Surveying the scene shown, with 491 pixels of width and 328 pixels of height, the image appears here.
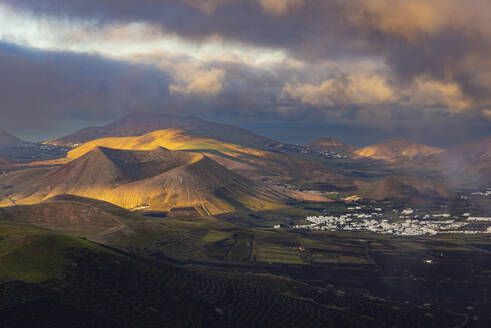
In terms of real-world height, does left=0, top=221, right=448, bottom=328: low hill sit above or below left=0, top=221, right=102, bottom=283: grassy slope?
below

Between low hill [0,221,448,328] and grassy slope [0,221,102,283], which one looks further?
grassy slope [0,221,102,283]

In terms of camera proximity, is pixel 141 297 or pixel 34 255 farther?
pixel 34 255

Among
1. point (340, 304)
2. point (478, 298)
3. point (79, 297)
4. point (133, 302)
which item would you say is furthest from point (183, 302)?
point (478, 298)

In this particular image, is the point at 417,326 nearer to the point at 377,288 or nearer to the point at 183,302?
the point at 377,288

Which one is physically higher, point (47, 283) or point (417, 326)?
point (47, 283)

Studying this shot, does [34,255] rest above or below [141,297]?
above

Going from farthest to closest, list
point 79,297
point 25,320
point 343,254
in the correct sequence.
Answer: point 343,254, point 79,297, point 25,320

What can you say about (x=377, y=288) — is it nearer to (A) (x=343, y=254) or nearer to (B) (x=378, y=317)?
(B) (x=378, y=317)

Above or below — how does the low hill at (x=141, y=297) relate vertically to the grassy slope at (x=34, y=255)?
below

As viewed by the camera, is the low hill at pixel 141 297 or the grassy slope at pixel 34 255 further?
the grassy slope at pixel 34 255

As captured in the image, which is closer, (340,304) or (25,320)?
(25,320)

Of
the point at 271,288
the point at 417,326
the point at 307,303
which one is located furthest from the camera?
the point at 271,288
